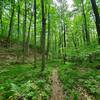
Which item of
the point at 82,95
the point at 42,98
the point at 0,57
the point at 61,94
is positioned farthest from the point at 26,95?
the point at 0,57

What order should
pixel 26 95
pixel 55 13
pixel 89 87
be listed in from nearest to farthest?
pixel 26 95 → pixel 89 87 → pixel 55 13

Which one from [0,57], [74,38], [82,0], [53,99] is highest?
[82,0]

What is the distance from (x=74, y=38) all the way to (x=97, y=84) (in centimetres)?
3629

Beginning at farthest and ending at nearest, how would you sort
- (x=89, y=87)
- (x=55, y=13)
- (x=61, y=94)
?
(x=55, y=13) → (x=89, y=87) → (x=61, y=94)

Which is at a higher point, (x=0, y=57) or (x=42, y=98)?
(x=0, y=57)

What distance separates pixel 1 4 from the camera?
83.7 ft

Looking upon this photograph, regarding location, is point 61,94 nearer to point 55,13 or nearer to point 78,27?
point 55,13

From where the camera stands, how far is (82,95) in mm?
7871

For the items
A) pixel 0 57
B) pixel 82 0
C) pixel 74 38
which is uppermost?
pixel 82 0

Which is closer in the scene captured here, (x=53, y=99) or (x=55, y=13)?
(x=53, y=99)

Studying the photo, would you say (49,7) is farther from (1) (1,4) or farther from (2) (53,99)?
(2) (53,99)

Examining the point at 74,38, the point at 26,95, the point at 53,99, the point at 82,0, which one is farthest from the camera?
the point at 74,38

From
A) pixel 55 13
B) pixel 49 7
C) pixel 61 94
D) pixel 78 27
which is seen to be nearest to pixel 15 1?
pixel 49 7

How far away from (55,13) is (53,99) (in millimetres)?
24054
